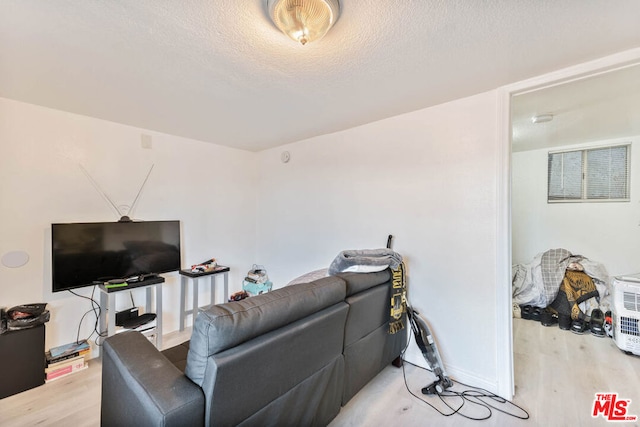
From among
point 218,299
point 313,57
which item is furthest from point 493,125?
point 218,299

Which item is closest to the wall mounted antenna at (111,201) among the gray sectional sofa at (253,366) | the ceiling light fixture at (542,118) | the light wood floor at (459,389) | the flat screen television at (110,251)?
the flat screen television at (110,251)

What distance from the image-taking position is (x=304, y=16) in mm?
1146

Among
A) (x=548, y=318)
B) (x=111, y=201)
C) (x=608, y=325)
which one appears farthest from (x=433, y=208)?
(x=111, y=201)

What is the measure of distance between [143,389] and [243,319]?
432 millimetres

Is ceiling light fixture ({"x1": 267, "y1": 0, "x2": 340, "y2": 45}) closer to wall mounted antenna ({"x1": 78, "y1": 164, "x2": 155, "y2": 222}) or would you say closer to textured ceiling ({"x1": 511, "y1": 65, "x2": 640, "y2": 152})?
textured ceiling ({"x1": 511, "y1": 65, "x2": 640, "y2": 152})

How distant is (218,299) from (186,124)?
2.16 meters

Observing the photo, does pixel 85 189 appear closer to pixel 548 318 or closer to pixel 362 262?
pixel 362 262

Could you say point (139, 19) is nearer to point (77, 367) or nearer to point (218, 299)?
point (77, 367)

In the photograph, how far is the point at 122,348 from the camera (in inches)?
49.7

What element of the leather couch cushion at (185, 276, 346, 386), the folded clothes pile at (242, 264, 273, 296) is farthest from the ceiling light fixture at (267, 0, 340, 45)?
the folded clothes pile at (242, 264, 273, 296)

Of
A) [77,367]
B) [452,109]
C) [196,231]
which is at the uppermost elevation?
[452,109]

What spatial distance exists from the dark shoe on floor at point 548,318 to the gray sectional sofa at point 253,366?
9.04 ft

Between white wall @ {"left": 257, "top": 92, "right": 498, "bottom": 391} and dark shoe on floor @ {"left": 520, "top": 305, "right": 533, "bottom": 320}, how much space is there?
1871mm

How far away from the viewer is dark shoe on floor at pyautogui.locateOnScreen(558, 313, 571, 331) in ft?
9.77
